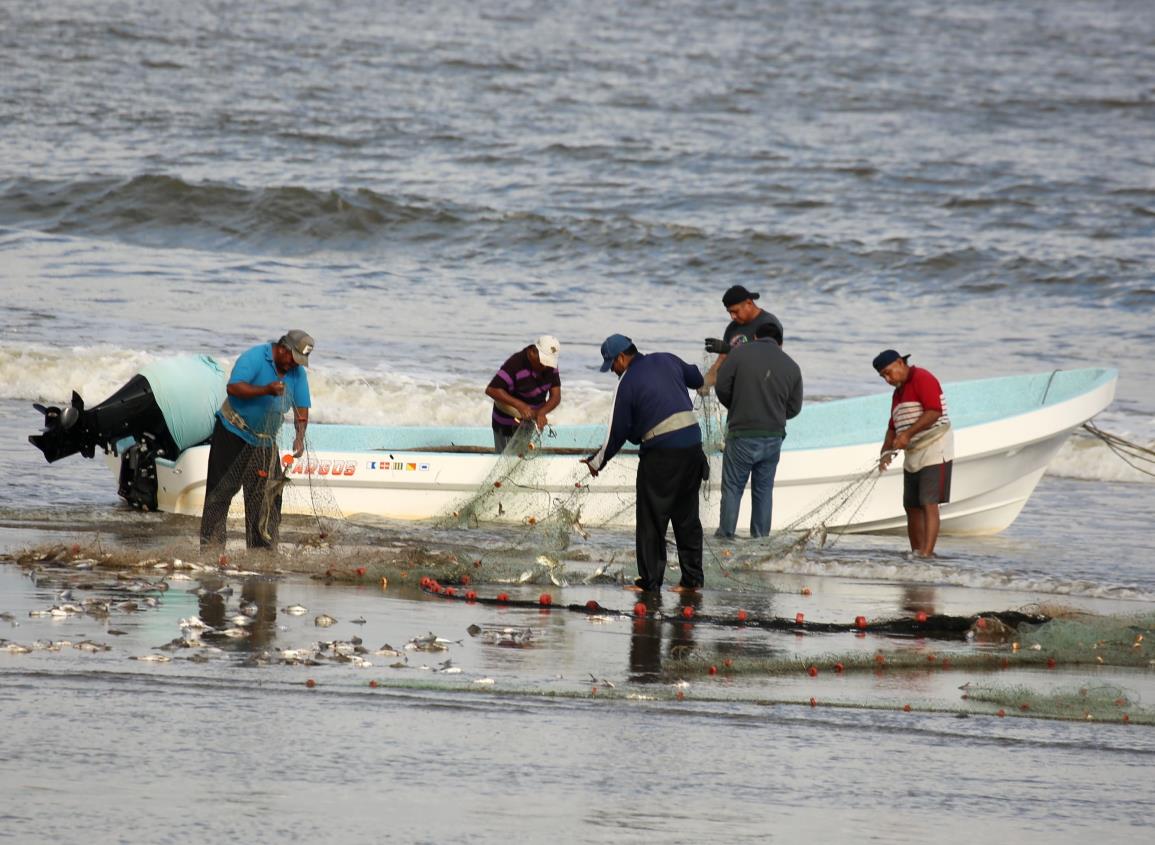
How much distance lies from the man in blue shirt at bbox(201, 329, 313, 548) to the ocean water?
4.73 ft

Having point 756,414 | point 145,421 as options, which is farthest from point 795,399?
point 145,421

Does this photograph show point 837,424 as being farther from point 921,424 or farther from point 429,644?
point 429,644

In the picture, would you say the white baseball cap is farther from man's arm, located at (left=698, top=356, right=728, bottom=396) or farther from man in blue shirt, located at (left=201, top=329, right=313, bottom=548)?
man in blue shirt, located at (left=201, top=329, right=313, bottom=548)

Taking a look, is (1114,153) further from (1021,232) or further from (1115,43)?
(1115,43)

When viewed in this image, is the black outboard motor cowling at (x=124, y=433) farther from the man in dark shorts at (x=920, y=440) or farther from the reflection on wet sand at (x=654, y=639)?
the man in dark shorts at (x=920, y=440)

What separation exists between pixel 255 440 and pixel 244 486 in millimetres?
318

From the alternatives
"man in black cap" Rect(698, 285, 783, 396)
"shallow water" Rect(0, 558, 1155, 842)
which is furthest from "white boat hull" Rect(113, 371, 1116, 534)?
"shallow water" Rect(0, 558, 1155, 842)

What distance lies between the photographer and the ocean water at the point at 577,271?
5.80 m

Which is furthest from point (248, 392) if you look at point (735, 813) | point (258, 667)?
point (735, 813)

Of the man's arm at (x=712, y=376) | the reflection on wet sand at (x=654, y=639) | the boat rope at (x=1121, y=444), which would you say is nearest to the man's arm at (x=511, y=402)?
the man's arm at (x=712, y=376)

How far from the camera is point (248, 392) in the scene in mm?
9953

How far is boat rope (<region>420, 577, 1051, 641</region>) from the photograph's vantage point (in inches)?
350

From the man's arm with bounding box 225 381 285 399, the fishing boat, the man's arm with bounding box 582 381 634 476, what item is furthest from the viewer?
the fishing boat

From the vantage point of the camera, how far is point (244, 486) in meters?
10.4
